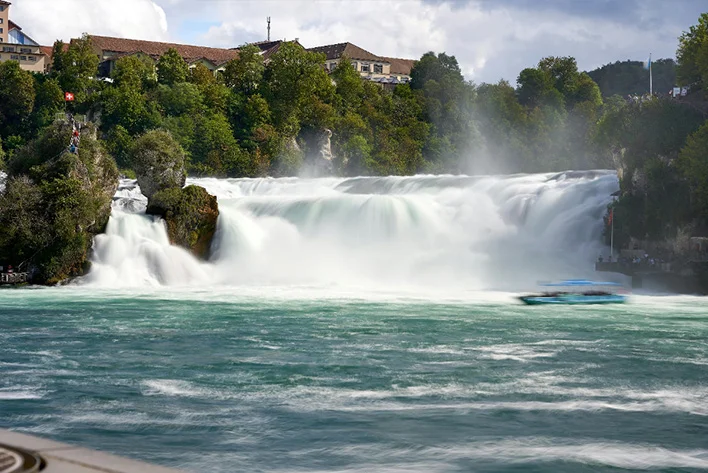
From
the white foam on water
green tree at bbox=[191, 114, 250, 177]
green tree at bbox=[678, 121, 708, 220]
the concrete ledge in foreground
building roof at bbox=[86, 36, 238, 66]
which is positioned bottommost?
the white foam on water

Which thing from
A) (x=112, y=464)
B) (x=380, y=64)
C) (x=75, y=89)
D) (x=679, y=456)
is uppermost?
(x=380, y=64)

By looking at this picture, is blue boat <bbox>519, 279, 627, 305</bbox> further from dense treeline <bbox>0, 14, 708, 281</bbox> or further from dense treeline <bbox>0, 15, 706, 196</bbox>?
dense treeline <bbox>0, 15, 706, 196</bbox>

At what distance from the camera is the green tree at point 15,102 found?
86000mm

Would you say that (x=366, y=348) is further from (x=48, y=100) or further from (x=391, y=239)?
(x=48, y=100)

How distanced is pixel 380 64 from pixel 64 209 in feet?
298

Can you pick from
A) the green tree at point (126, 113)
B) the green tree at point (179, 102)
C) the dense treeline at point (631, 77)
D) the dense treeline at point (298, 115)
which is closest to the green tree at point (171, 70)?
the dense treeline at point (298, 115)

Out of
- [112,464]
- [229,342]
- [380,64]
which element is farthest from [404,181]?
[380,64]

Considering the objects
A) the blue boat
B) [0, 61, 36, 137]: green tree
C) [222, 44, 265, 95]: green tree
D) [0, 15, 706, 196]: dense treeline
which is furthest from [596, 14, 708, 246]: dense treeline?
[0, 61, 36, 137]: green tree

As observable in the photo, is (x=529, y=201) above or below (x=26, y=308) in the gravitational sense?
above

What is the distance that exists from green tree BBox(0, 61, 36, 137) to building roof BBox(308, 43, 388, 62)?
49.8 m

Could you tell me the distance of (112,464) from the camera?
27.5ft

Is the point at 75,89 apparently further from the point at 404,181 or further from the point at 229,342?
the point at 229,342

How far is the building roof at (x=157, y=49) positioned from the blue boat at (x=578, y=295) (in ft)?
254

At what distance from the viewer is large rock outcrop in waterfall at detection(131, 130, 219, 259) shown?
50.8m
